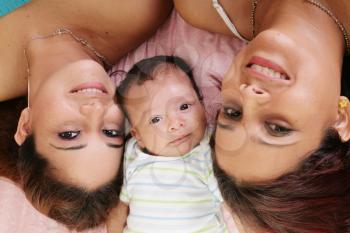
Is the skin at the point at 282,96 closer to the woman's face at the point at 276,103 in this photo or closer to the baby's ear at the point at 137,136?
the woman's face at the point at 276,103

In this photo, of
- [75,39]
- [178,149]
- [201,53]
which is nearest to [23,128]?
[75,39]

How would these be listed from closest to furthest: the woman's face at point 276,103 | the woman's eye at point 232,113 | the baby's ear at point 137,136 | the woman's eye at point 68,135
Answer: the woman's face at point 276,103, the woman's eye at point 232,113, the woman's eye at point 68,135, the baby's ear at point 137,136

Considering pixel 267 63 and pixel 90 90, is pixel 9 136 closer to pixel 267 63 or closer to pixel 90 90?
pixel 90 90

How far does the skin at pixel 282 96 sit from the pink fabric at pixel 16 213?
676 mm

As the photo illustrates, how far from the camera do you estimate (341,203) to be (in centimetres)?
110

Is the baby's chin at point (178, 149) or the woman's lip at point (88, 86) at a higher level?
the woman's lip at point (88, 86)

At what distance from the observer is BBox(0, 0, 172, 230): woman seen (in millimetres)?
1176

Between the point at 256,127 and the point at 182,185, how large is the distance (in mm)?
304

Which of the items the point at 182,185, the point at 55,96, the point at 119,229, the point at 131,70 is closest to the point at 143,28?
the point at 131,70

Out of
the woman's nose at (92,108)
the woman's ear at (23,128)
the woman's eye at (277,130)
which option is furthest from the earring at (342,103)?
the woman's ear at (23,128)

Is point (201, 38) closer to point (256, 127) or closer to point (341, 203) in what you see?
point (256, 127)

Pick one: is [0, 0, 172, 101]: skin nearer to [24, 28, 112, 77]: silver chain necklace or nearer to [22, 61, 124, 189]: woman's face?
[24, 28, 112, 77]: silver chain necklace

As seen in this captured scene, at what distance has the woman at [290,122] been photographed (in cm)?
98

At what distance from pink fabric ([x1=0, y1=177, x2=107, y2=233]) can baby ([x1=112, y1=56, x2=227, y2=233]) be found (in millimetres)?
336
